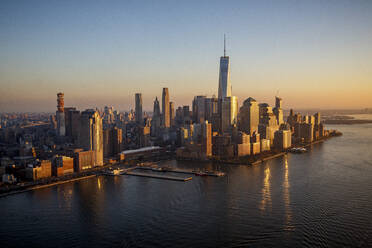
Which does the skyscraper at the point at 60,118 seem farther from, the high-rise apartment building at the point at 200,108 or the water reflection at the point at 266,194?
the water reflection at the point at 266,194

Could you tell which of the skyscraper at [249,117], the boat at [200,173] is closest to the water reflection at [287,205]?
the boat at [200,173]

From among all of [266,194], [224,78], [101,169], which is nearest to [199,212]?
[266,194]

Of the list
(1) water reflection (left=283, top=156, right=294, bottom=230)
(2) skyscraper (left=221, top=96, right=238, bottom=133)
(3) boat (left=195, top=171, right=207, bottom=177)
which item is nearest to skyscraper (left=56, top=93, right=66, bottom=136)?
(2) skyscraper (left=221, top=96, right=238, bottom=133)

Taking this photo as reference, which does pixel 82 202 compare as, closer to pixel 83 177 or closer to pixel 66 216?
pixel 66 216

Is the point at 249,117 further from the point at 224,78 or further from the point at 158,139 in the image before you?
the point at 158,139

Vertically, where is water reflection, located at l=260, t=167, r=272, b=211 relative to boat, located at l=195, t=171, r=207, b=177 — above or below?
above

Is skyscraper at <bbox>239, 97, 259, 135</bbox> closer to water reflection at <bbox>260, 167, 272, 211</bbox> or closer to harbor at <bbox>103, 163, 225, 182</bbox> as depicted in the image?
harbor at <bbox>103, 163, 225, 182</bbox>
